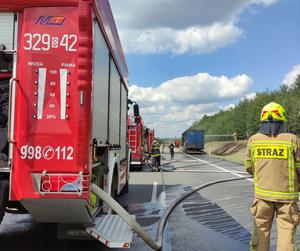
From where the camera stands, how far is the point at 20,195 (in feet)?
14.1

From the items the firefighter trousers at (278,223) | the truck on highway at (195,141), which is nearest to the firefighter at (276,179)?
the firefighter trousers at (278,223)

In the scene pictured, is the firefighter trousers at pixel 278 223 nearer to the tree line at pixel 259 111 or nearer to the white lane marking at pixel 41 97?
the white lane marking at pixel 41 97

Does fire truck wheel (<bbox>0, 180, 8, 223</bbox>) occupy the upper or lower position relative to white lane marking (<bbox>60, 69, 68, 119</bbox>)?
lower

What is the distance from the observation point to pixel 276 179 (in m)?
4.70

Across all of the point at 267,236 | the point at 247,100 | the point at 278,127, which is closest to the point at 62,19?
the point at 278,127

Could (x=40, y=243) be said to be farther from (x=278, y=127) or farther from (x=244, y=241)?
(x=278, y=127)

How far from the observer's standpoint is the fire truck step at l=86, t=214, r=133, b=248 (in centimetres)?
473

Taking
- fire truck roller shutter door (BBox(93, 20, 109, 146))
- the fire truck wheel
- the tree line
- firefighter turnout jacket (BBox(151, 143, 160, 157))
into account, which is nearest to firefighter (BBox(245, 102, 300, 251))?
fire truck roller shutter door (BBox(93, 20, 109, 146))

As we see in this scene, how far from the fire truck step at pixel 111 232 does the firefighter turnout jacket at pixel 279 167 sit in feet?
5.27

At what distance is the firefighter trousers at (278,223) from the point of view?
4.63 meters

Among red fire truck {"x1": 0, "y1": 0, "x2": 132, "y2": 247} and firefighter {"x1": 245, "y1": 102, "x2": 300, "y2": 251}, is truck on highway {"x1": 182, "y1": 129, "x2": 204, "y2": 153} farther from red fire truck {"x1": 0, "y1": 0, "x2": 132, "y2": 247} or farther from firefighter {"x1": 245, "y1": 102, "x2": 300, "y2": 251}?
red fire truck {"x1": 0, "y1": 0, "x2": 132, "y2": 247}

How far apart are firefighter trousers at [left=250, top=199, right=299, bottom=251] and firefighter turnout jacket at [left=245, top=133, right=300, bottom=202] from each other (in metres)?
0.10

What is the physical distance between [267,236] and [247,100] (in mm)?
98359

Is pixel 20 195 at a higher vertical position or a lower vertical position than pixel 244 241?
higher
